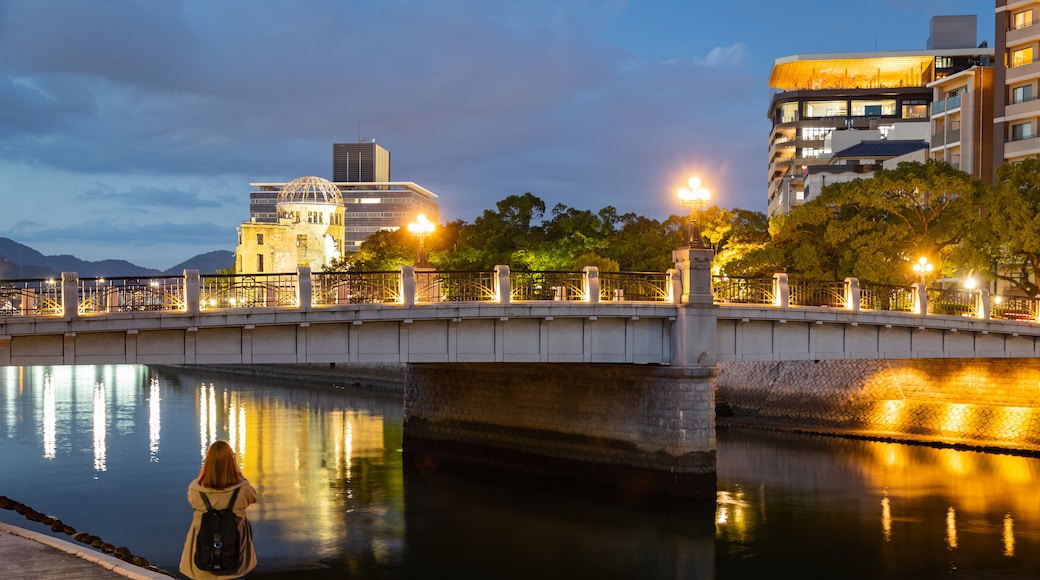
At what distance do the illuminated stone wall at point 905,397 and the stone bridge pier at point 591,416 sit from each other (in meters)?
16.1

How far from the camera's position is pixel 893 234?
172 ft

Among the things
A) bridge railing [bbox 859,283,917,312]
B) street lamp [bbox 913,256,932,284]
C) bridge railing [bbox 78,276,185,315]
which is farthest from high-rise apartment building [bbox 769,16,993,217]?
bridge railing [bbox 78,276,185,315]

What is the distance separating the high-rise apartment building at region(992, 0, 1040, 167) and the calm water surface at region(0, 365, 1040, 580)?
110 ft

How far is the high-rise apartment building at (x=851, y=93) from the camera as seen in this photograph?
381 ft

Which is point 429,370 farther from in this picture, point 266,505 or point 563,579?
point 563,579

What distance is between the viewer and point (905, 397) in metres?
46.4

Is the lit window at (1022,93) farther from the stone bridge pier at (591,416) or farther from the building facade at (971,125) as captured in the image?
the stone bridge pier at (591,416)

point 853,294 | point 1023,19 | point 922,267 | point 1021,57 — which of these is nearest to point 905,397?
point 922,267

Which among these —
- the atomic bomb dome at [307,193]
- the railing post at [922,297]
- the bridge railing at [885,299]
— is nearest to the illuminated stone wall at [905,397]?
the bridge railing at [885,299]

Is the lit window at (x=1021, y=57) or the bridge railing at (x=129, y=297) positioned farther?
the lit window at (x=1021, y=57)

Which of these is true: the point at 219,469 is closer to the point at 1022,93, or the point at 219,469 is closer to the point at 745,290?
the point at 745,290

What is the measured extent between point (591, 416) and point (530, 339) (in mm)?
5107

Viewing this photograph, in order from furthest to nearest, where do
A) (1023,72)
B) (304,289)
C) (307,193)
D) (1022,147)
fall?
1. (307,193)
2. (1023,72)
3. (1022,147)
4. (304,289)

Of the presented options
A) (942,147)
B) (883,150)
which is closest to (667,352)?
(942,147)
